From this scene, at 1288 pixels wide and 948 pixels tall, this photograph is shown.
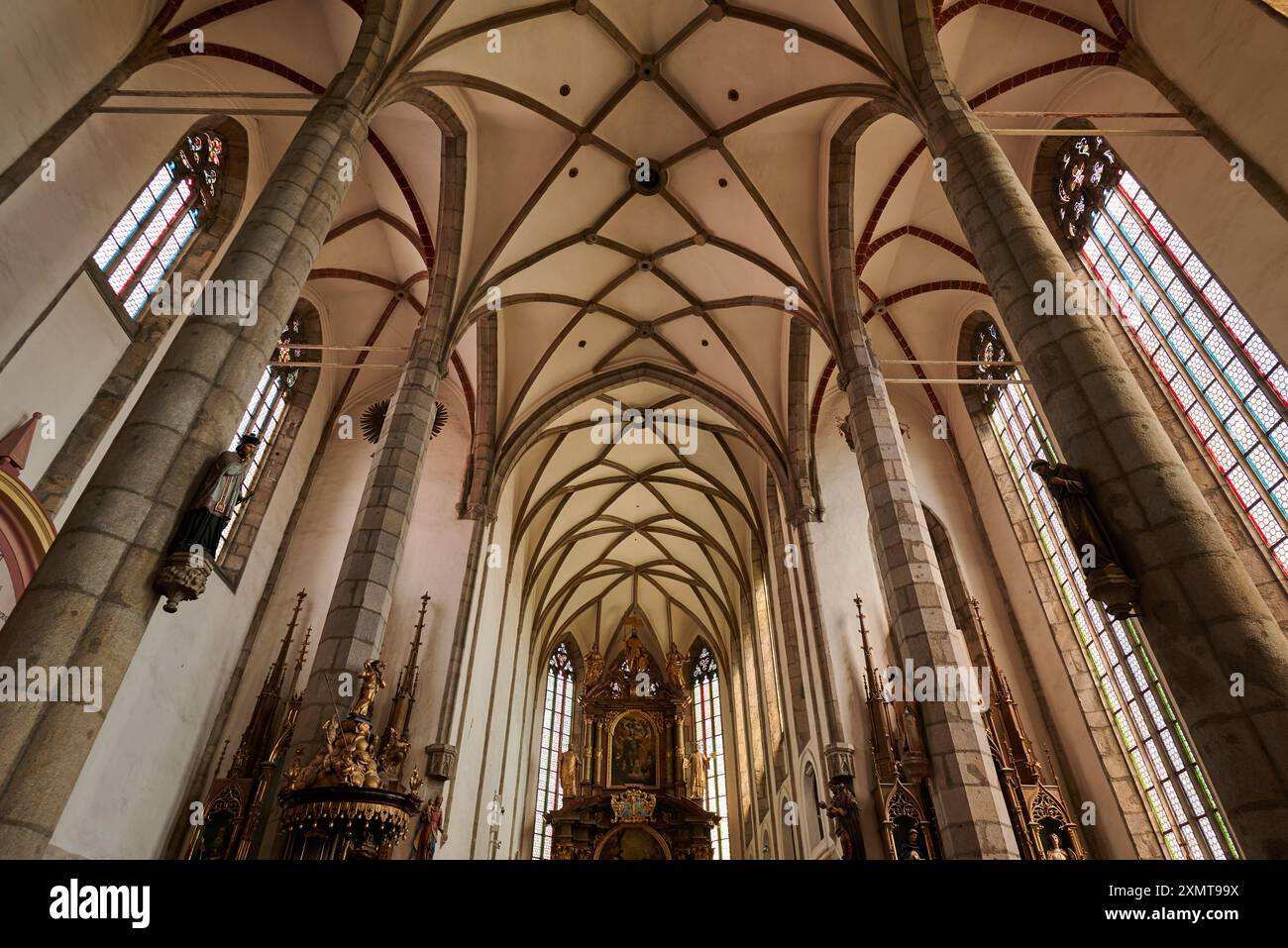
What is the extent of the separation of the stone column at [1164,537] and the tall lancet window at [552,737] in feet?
71.4

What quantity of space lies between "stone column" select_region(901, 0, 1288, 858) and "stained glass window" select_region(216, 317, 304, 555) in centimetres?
1216

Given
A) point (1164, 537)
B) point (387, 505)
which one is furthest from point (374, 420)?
point (1164, 537)

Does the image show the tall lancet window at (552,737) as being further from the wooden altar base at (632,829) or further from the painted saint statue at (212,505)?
the painted saint statue at (212,505)

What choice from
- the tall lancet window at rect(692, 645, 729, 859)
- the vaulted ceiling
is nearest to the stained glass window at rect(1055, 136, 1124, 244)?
the vaulted ceiling

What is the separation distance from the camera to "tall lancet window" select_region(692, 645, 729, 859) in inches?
949

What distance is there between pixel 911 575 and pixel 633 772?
722 inches

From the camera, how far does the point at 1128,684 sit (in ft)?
36.9

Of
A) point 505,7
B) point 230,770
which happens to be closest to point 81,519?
point 230,770

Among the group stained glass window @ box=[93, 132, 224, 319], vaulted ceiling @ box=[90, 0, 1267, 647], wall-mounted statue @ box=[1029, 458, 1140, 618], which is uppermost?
vaulted ceiling @ box=[90, 0, 1267, 647]

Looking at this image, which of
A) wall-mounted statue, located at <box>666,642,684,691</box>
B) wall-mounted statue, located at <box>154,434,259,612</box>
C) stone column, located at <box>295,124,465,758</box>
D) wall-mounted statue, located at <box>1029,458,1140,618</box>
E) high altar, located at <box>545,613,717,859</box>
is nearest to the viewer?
wall-mounted statue, located at <box>1029,458,1140,618</box>

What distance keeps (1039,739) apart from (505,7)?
49.5 ft

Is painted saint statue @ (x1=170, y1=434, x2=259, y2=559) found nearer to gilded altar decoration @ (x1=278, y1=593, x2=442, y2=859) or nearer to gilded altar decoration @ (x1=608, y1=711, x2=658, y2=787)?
gilded altar decoration @ (x1=278, y1=593, x2=442, y2=859)

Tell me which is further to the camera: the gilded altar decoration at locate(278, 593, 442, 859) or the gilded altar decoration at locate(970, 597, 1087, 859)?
the gilded altar decoration at locate(970, 597, 1087, 859)

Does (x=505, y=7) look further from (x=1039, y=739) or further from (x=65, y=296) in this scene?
(x=1039, y=739)
